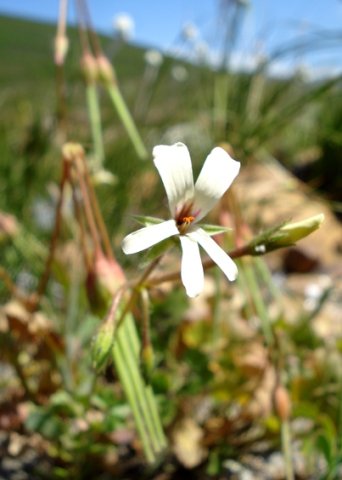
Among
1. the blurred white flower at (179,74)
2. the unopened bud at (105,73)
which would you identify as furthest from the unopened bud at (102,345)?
the blurred white flower at (179,74)

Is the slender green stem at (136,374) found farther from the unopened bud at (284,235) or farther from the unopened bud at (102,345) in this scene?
the unopened bud at (284,235)

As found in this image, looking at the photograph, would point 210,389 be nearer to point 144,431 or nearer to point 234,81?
point 144,431

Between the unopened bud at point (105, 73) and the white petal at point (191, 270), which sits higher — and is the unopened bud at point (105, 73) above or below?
above

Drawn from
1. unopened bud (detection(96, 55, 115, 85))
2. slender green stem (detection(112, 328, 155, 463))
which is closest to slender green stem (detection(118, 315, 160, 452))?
slender green stem (detection(112, 328, 155, 463))

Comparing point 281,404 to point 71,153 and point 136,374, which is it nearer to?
point 136,374

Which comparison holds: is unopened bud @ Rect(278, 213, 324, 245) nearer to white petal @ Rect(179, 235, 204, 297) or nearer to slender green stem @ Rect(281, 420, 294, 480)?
white petal @ Rect(179, 235, 204, 297)
